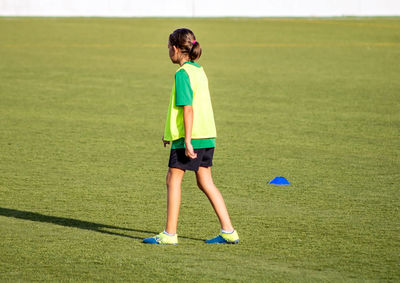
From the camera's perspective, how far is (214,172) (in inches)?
359

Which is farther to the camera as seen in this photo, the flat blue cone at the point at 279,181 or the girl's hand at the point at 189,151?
the flat blue cone at the point at 279,181

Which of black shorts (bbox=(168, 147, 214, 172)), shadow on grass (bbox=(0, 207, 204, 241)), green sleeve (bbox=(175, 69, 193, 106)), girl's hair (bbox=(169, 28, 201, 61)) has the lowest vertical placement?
shadow on grass (bbox=(0, 207, 204, 241))

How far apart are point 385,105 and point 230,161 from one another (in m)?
5.55

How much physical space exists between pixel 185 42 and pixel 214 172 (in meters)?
3.40

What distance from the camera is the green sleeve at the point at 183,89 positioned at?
5832 mm

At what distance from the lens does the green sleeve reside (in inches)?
230

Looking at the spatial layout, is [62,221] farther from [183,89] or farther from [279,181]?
[279,181]

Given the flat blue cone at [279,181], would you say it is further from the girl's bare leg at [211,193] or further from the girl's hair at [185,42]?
the girl's hair at [185,42]

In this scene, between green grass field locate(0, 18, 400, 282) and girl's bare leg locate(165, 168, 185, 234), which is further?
girl's bare leg locate(165, 168, 185, 234)

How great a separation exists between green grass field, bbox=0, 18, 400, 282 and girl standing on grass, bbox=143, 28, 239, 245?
0.27m

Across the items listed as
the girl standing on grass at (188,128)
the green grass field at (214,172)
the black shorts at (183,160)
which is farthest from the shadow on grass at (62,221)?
the black shorts at (183,160)

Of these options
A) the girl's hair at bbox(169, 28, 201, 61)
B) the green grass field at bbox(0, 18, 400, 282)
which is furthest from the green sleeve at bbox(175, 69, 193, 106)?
the green grass field at bbox(0, 18, 400, 282)

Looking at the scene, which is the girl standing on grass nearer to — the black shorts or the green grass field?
the black shorts
